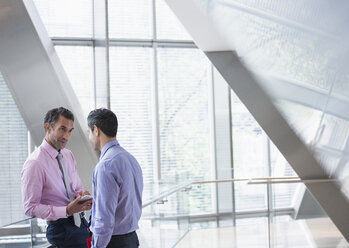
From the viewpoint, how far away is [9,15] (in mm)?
4184

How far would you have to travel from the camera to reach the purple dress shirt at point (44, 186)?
293 centimetres

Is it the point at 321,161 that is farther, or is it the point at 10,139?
the point at 10,139

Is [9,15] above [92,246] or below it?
above

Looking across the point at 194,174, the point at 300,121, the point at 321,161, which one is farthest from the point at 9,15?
the point at 194,174

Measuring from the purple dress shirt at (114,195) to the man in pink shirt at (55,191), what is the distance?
315mm

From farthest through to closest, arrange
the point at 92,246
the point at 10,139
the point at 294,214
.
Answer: the point at 10,139 < the point at 294,214 < the point at 92,246

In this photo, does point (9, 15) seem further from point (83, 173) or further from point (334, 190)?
point (334, 190)

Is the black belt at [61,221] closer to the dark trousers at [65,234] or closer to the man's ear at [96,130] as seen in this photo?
the dark trousers at [65,234]

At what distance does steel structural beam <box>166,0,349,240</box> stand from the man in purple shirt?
3.02 metres

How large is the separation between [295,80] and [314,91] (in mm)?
310

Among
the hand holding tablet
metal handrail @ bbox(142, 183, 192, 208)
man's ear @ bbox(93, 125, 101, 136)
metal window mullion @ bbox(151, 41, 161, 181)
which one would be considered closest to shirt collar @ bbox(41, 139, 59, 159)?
the hand holding tablet

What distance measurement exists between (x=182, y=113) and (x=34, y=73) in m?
6.50

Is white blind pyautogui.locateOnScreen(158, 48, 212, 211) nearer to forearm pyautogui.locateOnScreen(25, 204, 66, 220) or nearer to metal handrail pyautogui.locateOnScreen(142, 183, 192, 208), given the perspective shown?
metal handrail pyautogui.locateOnScreen(142, 183, 192, 208)

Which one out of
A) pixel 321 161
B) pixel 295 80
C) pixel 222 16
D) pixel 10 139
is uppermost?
pixel 10 139
